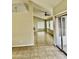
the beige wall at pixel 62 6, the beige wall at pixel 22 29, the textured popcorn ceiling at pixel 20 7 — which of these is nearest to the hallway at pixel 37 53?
the beige wall at pixel 22 29

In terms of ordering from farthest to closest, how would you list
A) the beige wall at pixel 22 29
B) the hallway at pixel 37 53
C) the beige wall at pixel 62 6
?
the beige wall at pixel 22 29, the hallway at pixel 37 53, the beige wall at pixel 62 6

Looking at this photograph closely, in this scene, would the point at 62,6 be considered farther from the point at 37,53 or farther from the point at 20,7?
the point at 20,7

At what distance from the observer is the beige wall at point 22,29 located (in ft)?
29.4

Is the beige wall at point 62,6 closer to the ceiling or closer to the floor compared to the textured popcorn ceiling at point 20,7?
closer to the floor

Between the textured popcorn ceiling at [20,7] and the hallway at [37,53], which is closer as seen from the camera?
the hallway at [37,53]

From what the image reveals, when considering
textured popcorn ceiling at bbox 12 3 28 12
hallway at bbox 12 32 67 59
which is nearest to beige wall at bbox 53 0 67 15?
hallway at bbox 12 32 67 59

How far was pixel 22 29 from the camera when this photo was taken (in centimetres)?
911

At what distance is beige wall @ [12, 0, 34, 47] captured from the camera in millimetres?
8969

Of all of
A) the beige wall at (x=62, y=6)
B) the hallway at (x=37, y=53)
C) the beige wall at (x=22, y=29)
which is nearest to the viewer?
the beige wall at (x=62, y=6)

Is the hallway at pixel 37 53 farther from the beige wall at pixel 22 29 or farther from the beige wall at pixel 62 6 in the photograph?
the beige wall at pixel 62 6

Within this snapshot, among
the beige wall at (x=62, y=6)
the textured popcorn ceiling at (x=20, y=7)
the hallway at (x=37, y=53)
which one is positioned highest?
the textured popcorn ceiling at (x=20, y=7)
